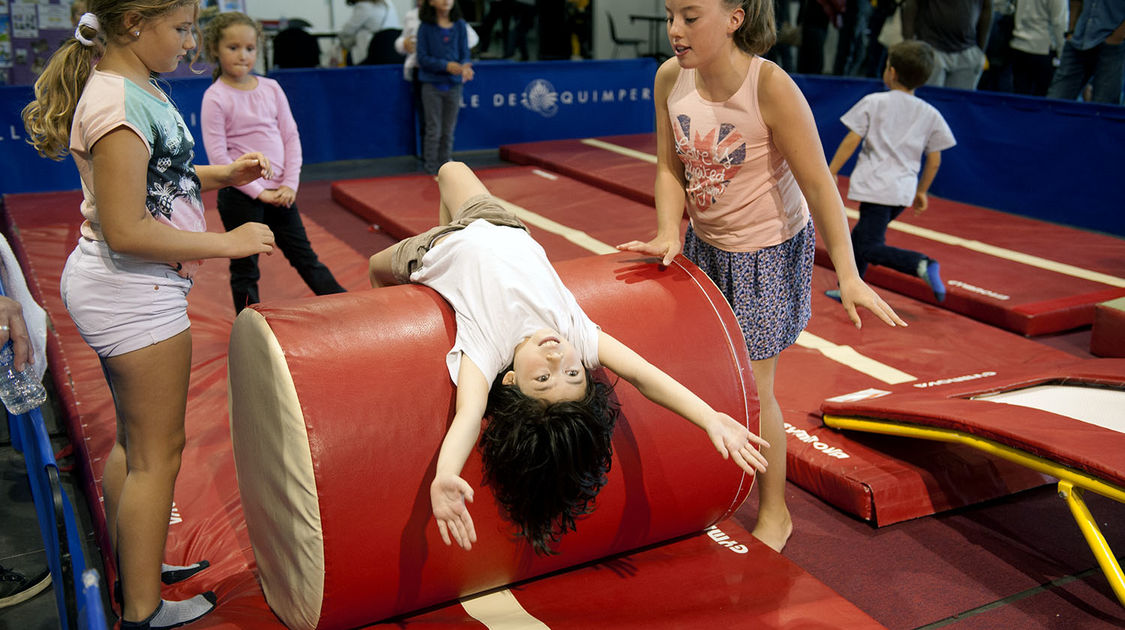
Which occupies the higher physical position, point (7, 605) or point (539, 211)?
point (539, 211)

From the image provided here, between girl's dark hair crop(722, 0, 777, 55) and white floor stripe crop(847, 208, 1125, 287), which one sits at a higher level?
girl's dark hair crop(722, 0, 777, 55)

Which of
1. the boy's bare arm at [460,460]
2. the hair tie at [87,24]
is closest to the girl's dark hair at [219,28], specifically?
the hair tie at [87,24]

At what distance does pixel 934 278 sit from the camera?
14.9ft

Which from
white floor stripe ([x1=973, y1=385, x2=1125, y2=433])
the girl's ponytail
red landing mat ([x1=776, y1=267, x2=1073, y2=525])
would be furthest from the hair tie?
white floor stripe ([x1=973, y1=385, x2=1125, y2=433])

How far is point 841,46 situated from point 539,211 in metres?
4.90

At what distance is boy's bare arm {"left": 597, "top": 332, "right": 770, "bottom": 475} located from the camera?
2.01 metres

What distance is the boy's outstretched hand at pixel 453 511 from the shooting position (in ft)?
6.12

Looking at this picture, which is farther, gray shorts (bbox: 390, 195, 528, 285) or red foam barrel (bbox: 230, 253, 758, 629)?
gray shorts (bbox: 390, 195, 528, 285)

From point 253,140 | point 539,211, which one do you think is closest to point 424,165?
point 539,211

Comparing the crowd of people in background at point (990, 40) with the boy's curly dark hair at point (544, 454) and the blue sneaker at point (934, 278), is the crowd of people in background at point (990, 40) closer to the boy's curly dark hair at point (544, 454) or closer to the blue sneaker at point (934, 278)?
the blue sneaker at point (934, 278)

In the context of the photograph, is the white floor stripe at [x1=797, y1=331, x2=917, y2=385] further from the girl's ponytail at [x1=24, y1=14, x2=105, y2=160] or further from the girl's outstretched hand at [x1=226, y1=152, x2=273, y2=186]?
the girl's ponytail at [x1=24, y1=14, x2=105, y2=160]

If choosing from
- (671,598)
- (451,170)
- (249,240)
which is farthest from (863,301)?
(249,240)

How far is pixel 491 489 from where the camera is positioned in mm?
2203

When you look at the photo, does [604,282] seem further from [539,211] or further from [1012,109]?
[1012,109]
